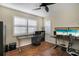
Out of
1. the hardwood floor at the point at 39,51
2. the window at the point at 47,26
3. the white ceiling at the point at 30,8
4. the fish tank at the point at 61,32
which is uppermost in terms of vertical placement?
the white ceiling at the point at 30,8

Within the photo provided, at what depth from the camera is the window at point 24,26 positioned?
5.16ft

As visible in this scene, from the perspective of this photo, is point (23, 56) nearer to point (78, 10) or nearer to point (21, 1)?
point (21, 1)

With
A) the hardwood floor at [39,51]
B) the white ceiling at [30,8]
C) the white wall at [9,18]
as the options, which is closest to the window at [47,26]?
the white ceiling at [30,8]

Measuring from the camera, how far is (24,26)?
1.64 meters

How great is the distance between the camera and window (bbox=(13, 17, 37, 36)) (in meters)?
1.57

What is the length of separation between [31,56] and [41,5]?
0.96m

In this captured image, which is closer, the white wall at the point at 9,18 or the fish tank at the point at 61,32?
the white wall at the point at 9,18

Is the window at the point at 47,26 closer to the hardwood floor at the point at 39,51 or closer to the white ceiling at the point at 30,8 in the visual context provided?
the white ceiling at the point at 30,8

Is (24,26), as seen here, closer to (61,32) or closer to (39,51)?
(39,51)

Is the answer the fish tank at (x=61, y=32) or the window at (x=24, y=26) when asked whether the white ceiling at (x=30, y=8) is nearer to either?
the window at (x=24, y=26)

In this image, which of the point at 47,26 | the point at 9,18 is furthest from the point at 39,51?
the point at 9,18

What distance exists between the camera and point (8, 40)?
5.01 feet

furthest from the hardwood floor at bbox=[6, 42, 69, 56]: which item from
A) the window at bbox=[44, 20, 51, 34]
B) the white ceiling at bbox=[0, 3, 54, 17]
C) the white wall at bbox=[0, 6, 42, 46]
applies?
the white ceiling at bbox=[0, 3, 54, 17]

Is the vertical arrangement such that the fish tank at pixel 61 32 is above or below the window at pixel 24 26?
below
